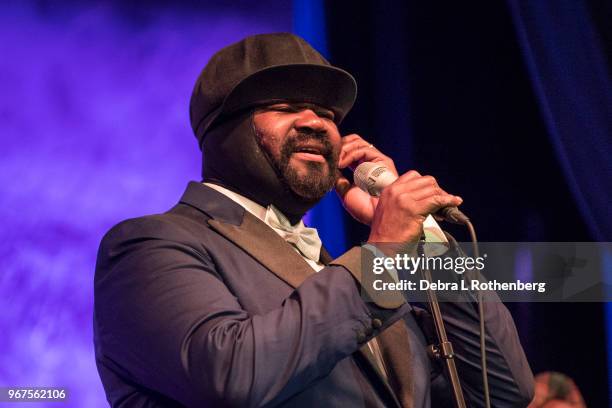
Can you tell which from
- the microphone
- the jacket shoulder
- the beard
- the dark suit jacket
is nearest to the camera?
the dark suit jacket

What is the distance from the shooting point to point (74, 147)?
8.77 feet

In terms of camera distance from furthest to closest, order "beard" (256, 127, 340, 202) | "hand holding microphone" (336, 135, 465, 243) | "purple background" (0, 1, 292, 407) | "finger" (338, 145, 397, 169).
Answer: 1. "purple background" (0, 1, 292, 407)
2. "finger" (338, 145, 397, 169)
3. "beard" (256, 127, 340, 202)
4. "hand holding microphone" (336, 135, 465, 243)

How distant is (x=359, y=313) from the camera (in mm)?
1479

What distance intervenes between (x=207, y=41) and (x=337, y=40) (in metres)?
0.50

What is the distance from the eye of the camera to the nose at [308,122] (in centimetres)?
192

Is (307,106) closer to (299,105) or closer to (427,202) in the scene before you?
(299,105)

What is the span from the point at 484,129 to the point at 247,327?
1840mm

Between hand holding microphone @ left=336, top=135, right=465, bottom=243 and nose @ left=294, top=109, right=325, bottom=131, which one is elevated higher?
nose @ left=294, top=109, right=325, bottom=131

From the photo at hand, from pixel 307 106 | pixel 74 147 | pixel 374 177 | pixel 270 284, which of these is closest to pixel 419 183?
pixel 374 177

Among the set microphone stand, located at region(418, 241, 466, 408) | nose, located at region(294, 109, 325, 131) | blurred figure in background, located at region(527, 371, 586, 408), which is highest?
nose, located at region(294, 109, 325, 131)

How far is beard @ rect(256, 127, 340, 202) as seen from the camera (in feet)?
6.24

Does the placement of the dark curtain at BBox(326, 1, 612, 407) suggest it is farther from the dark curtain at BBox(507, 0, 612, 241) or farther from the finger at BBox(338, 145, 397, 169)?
the finger at BBox(338, 145, 397, 169)

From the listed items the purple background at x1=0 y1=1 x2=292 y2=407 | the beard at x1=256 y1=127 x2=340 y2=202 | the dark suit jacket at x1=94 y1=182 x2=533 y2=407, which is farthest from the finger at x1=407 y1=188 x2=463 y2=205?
the purple background at x1=0 y1=1 x2=292 y2=407

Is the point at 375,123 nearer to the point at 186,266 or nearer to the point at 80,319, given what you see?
the point at 80,319
